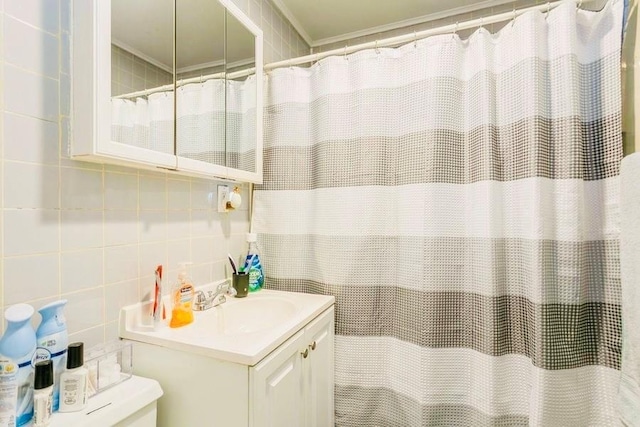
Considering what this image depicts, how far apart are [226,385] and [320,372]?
53 cm

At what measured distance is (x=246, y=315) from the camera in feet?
4.11

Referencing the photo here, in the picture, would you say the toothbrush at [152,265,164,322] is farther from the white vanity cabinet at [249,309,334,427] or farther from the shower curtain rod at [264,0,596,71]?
the shower curtain rod at [264,0,596,71]

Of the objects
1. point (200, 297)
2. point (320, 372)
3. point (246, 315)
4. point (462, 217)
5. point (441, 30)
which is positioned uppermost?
point (441, 30)

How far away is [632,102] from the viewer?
1.00 meters

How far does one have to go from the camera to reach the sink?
0.81 meters

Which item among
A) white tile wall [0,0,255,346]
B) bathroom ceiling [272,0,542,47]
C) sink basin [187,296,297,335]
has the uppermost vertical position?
bathroom ceiling [272,0,542,47]

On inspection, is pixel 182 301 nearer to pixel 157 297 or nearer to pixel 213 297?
pixel 157 297

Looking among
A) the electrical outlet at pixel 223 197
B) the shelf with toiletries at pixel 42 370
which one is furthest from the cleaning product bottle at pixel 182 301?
the electrical outlet at pixel 223 197

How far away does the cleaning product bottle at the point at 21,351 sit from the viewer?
60 cm

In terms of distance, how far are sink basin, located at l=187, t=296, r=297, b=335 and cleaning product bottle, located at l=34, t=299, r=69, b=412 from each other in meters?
0.38

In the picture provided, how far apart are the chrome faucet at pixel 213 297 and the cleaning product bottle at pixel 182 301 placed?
4.1 inches

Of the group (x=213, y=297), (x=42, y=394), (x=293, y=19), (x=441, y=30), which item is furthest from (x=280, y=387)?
(x=293, y=19)

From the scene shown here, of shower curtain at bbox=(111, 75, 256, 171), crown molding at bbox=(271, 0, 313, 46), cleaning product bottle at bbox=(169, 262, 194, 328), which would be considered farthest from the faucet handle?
crown molding at bbox=(271, 0, 313, 46)

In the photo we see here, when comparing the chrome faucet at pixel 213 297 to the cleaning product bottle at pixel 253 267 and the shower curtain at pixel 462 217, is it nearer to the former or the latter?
the cleaning product bottle at pixel 253 267
